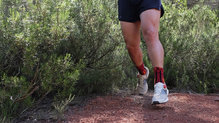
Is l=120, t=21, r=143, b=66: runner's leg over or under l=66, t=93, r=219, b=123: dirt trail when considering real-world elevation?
over

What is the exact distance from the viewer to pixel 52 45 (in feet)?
9.72

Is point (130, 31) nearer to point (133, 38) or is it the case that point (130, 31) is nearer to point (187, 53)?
point (133, 38)

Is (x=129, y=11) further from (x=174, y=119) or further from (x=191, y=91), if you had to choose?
(x=191, y=91)

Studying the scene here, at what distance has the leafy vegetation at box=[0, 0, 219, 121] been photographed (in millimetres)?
2736

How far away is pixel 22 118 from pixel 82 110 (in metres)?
0.63

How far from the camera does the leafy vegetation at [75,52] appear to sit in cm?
274

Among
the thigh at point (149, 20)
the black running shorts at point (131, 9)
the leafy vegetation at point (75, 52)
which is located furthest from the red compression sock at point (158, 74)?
the leafy vegetation at point (75, 52)

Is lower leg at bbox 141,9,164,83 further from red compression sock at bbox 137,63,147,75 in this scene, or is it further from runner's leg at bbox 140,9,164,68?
red compression sock at bbox 137,63,147,75

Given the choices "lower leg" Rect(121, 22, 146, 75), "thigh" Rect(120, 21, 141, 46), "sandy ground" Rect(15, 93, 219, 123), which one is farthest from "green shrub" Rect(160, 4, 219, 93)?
"thigh" Rect(120, 21, 141, 46)

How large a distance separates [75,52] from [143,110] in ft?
3.76

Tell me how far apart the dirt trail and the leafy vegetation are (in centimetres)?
25

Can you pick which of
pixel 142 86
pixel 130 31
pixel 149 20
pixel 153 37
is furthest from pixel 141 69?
pixel 149 20

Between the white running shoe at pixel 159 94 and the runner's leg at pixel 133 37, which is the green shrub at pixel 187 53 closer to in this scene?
the runner's leg at pixel 133 37

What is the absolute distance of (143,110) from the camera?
9.46 ft
